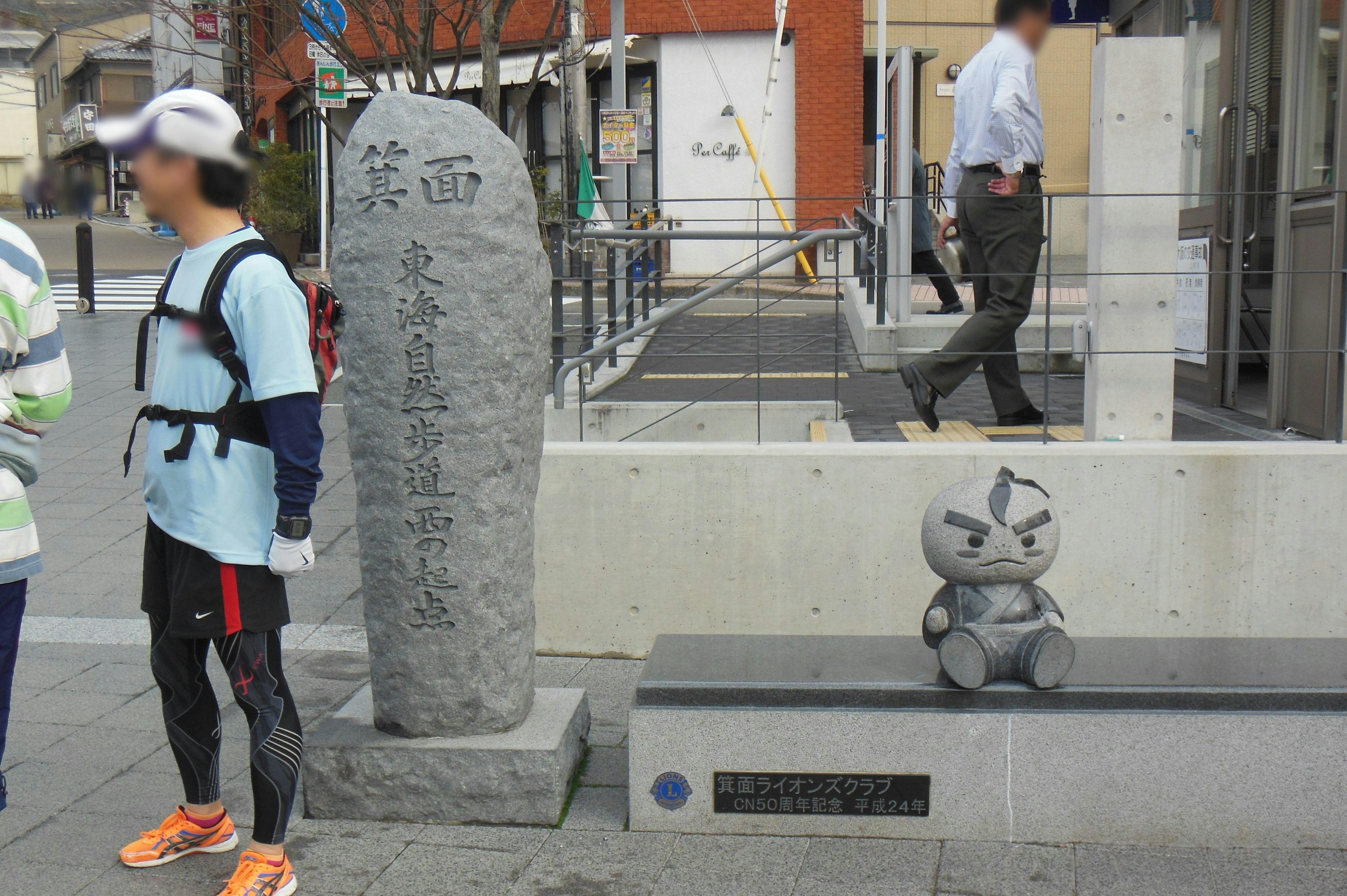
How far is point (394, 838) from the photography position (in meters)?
3.63

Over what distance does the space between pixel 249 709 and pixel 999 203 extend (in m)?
4.29

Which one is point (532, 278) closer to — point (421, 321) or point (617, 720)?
point (421, 321)

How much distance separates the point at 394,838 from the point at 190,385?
147 cm

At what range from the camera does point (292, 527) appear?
304 cm

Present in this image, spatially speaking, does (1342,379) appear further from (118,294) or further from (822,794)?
(118,294)

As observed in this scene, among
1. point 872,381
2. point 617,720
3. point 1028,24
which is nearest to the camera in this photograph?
point 617,720

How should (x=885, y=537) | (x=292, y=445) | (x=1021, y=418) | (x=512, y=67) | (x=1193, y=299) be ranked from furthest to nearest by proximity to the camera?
1. (x=512, y=67)
2. (x=1193, y=299)
3. (x=1021, y=418)
4. (x=885, y=537)
5. (x=292, y=445)

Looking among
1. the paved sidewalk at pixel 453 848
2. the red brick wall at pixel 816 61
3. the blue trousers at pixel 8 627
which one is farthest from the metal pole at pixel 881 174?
the blue trousers at pixel 8 627

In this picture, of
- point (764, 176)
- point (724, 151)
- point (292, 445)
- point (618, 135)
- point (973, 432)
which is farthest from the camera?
point (724, 151)

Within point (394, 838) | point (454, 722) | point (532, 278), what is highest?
point (532, 278)

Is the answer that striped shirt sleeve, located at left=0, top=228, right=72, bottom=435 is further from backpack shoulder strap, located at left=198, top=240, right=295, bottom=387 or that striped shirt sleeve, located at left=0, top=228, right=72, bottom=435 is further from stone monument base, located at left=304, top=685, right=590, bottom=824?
stone monument base, located at left=304, top=685, right=590, bottom=824

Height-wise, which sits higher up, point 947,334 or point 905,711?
point 947,334

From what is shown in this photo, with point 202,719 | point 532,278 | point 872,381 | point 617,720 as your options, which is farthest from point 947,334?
point 202,719

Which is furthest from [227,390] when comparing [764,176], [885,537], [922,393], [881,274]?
[764,176]
